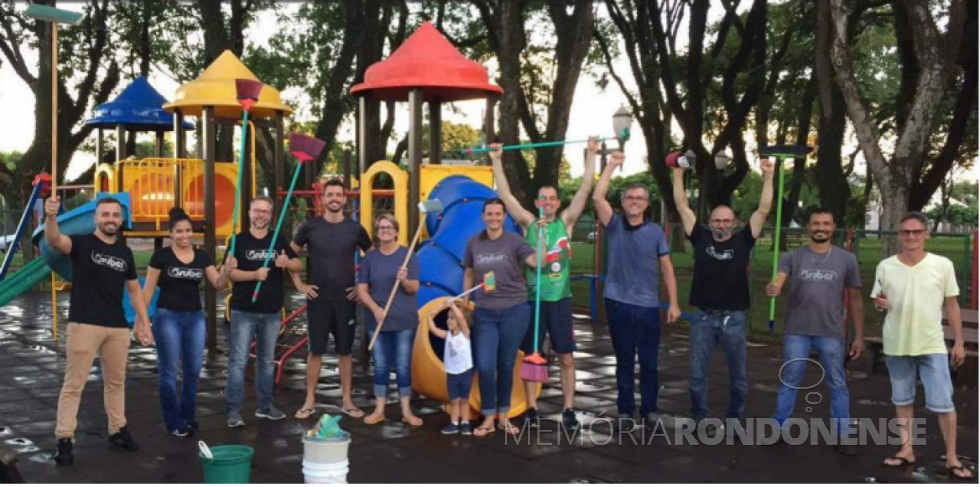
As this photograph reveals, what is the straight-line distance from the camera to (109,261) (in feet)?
20.0

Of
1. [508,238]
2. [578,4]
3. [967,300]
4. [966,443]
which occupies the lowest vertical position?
[966,443]

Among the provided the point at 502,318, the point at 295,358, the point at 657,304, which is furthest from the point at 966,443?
the point at 295,358

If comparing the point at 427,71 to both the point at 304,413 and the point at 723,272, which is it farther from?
the point at 723,272

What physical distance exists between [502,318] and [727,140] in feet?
66.2

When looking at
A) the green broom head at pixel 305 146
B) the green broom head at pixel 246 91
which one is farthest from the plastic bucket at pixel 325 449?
the green broom head at pixel 305 146

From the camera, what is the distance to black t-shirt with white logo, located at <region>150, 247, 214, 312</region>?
21.7 ft

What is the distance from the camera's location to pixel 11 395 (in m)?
8.47

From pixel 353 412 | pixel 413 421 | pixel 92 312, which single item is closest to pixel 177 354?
pixel 92 312

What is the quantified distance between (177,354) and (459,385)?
2023 millimetres

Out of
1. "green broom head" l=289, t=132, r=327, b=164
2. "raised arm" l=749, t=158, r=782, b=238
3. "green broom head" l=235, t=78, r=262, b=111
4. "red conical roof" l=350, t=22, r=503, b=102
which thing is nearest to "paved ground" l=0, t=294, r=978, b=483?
"raised arm" l=749, t=158, r=782, b=238

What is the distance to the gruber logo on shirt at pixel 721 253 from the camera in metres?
6.88

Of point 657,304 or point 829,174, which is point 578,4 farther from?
point 657,304

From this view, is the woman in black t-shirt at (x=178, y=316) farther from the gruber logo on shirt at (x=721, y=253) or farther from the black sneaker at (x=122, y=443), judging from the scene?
the gruber logo on shirt at (x=721, y=253)

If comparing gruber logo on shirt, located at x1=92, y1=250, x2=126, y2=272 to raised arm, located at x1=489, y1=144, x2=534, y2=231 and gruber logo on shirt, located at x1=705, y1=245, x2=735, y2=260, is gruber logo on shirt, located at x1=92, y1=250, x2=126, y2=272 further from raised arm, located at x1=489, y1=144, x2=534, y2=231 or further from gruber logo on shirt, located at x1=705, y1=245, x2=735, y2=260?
gruber logo on shirt, located at x1=705, y1=245, x2=735, y2=260
